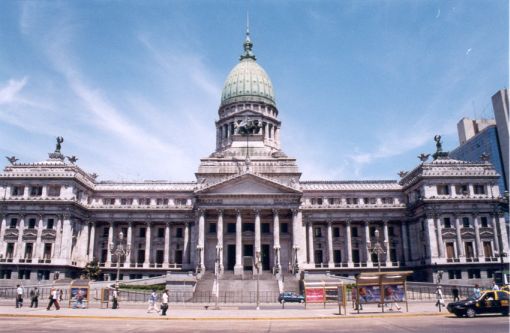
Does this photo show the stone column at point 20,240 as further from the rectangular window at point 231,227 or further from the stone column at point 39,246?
the rectangular window at point 231,227

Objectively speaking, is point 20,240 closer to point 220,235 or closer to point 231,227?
point 220,235

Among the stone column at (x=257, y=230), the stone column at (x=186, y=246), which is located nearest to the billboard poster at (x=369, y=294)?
the stone column at (x=257, y=230)

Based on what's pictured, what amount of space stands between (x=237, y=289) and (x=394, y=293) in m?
27.0

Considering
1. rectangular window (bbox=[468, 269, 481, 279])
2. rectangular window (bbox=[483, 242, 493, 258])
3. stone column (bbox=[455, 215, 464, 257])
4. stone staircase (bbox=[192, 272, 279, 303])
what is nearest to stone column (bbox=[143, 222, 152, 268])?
stone staircase (bbox=[192, 272, 279, 303])

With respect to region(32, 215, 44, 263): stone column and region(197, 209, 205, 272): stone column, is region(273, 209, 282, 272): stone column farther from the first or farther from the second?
region(32, 215, 44, 263): stone column

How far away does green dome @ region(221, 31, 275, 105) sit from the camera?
97.1 meters

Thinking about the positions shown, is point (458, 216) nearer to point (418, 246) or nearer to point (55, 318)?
point (418, 246)

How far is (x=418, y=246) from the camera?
74750 mm

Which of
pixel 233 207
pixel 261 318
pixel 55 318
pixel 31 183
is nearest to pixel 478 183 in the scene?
pixel 233 207

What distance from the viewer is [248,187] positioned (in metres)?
70.6

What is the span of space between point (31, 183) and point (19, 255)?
12.3 meters

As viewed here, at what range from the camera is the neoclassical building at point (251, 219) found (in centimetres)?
Result: 6888

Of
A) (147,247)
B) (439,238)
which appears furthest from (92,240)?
(439,238)

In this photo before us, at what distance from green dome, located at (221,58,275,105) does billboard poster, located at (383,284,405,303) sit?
2656 inches
